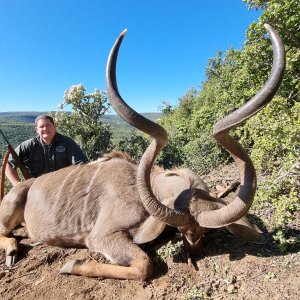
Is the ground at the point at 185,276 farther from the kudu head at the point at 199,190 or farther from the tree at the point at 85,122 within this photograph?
the tree at the point at 85,122

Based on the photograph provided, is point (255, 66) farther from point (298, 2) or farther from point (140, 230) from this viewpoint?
point (140, 230)

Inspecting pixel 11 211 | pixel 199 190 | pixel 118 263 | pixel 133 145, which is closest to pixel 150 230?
pixel 118 263

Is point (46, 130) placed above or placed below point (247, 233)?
above

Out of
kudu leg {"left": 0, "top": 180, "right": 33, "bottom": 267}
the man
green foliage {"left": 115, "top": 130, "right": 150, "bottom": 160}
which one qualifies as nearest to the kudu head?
kudu leg {"left": 0, "top": 180, "right": 33, "bottom": 267}

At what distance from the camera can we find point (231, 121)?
7.73ft

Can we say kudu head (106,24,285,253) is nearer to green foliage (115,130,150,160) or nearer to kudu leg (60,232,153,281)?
kudu leg (60,232,153,281)

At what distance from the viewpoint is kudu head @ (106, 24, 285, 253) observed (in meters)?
2.18

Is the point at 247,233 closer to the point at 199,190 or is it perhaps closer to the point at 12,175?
the point at 199,190

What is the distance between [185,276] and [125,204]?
1.11 metres

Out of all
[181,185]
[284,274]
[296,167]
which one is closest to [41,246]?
[181,185]

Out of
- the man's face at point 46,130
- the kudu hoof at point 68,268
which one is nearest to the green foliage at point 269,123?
the kudu hoof at point 68,268

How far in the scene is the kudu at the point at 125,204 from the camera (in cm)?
259

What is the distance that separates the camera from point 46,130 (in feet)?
19.2

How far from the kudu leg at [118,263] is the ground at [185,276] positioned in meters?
0.08
